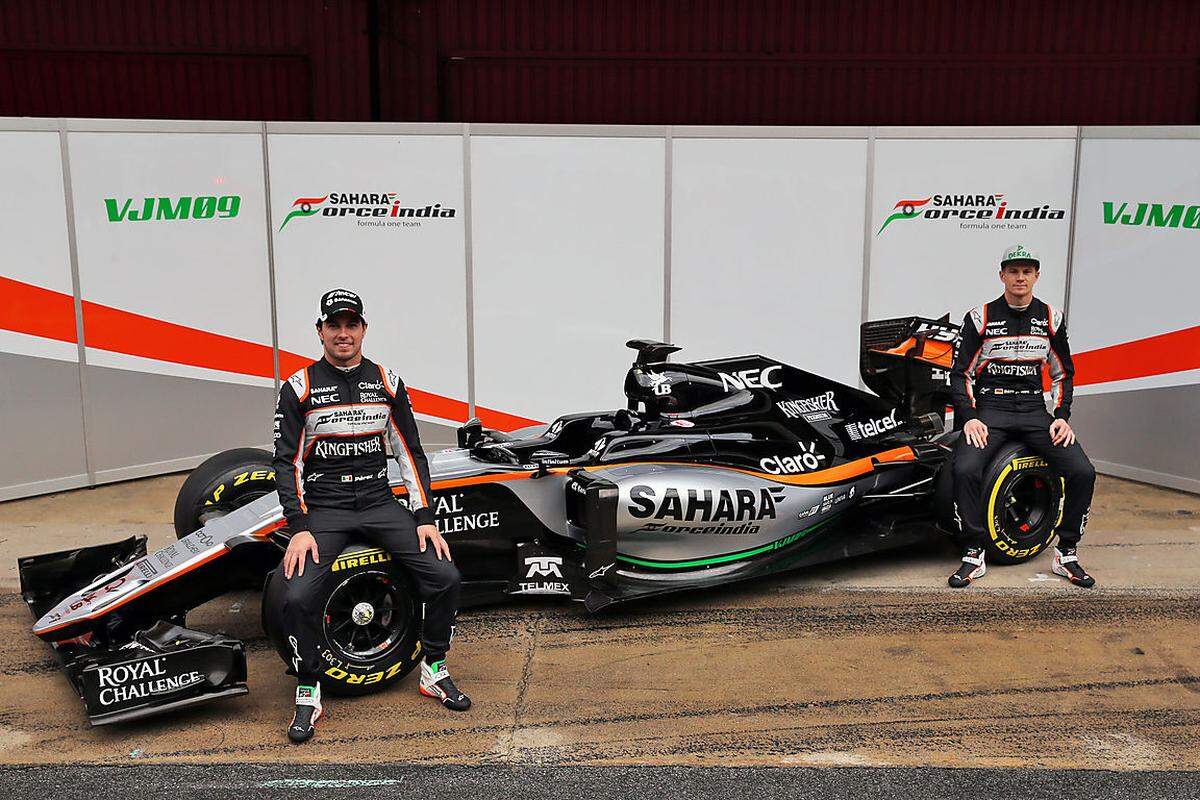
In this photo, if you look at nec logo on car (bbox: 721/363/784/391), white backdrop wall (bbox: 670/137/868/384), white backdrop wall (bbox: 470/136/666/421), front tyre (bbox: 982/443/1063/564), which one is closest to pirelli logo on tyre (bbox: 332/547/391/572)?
nec logo on car (bbox: 721/363/784/391)

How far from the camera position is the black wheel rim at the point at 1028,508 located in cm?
677

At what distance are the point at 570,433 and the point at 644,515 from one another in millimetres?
842

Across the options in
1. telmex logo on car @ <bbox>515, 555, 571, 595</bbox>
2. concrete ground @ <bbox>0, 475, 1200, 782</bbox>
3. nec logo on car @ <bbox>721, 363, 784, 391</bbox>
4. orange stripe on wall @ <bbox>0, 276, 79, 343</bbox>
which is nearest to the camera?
concrete ground @ <bbox>0, 475, 1200, 782</bbox>

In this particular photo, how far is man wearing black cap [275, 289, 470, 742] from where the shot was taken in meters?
4.71

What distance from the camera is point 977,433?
251 inches

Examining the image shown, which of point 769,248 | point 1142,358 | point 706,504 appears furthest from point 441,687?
point 1142,358

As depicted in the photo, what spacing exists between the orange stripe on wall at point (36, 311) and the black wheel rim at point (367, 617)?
4544mm

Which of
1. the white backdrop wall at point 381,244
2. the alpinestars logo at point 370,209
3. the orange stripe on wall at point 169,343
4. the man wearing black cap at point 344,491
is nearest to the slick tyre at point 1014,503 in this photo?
the man wearing black cap at point 344,491

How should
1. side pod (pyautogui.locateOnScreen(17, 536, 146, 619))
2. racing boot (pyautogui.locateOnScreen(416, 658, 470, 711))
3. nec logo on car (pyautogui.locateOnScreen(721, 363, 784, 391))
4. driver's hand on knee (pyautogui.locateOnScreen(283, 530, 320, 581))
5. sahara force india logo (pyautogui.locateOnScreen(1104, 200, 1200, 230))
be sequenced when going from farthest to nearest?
sahara force india logo (pyautogui.locateOnScreen(1104, 200, 1200, 230)) → nec logo on car (pyautogui.locateOnScreen(721, 363, 784, 391)) → side pod (pyautogui.locateOnScreen(17, 536, 146, 619)) → racing boot (pyautogui.locateOnScreen(416, 658, 470, 711)) → driver's hand on knee (pyautogui.locateOnScreen(283, 530, 320, 581))

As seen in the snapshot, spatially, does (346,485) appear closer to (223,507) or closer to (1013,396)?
(223,507)

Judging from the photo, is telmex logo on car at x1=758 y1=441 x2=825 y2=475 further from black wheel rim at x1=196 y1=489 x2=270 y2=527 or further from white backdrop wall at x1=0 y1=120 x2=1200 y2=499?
black wheel rim at x1=196 y1=489 x2=270 y2=527

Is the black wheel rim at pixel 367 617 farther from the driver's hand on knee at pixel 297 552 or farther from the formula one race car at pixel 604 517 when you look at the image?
the driver's hand on knee at pixel 297 552

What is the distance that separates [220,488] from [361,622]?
5.80ft

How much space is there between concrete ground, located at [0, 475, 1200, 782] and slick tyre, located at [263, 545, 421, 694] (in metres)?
0.14
